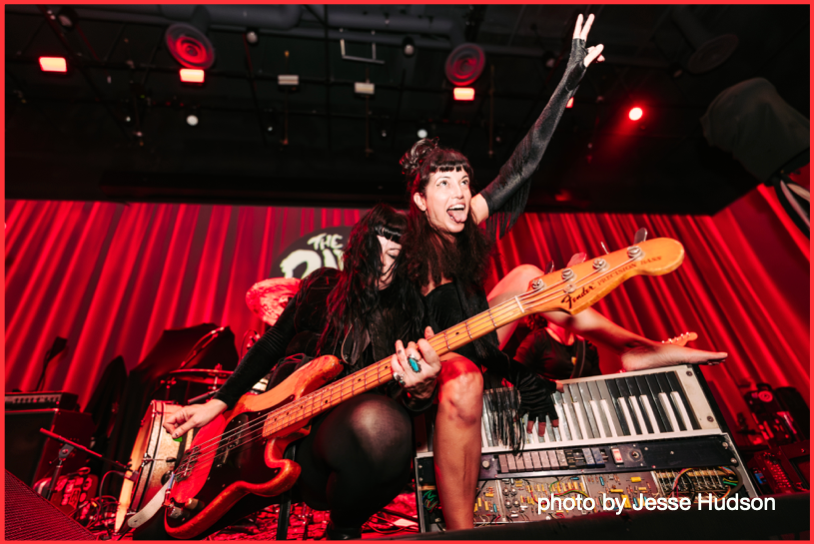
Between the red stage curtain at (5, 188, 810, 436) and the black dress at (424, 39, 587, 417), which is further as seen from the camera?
the red stage curtain at (5, 188, 810, 436)

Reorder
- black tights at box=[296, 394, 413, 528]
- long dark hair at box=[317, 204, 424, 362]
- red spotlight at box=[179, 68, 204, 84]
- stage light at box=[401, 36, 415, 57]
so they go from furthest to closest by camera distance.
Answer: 1. stage light at box=[401, 36, 415, 57]
2. red spotlight at box=[179, 68, 204, 84]
3. long dark hair at box=[317, 204, 424, 362]
4. black tights at box=[296, 394, 413, 528]

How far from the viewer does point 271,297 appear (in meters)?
4.07

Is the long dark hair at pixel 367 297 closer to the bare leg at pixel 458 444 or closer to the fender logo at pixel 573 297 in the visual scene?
the bare leg at pixel 458 444

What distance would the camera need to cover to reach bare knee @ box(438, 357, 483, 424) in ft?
4.49

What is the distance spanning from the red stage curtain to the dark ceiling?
0.39 meters

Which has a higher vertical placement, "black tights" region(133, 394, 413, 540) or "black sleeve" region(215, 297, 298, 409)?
"black sleeve" region(215, 297, 298, 409)

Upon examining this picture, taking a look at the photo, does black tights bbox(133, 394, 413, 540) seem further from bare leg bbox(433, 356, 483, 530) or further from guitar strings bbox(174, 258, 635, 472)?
bare leg bbox(433, 356, 483, 530)

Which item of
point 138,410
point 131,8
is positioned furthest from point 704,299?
point 131,8

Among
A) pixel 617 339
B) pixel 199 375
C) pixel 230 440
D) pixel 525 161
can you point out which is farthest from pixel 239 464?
pixel 199 375

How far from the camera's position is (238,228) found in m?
6.13

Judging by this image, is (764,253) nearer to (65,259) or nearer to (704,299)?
(704,299)

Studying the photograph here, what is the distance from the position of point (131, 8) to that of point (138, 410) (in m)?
5.13

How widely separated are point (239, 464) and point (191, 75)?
Answer: 17.5 feet

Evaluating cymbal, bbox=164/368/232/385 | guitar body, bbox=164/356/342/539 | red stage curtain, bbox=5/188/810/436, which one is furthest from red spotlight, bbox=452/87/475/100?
guitar body, bbox=164/356/342/539
